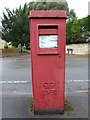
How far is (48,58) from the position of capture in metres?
6.11

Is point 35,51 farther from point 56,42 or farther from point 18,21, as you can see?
point 18,21

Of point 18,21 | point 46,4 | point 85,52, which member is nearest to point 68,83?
point 85,52

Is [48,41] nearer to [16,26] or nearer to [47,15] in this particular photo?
[47,15]

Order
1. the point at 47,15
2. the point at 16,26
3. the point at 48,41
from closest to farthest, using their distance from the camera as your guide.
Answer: the point at 47,15, the point at 48,41, the point at 16,26

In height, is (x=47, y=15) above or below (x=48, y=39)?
above

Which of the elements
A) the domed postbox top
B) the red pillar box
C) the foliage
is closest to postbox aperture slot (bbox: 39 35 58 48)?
the red pillar box

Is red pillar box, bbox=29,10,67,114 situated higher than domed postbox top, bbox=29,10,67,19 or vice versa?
domed postbox top, bbox=29,10,67,19

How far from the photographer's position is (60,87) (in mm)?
6207

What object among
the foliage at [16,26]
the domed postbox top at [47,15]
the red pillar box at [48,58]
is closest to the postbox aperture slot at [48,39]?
the red pillar box at [48,58]

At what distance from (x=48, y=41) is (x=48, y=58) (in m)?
0.30

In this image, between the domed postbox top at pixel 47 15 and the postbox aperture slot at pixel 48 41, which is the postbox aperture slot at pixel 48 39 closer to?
the postbox aperture slot at pixel 48 41

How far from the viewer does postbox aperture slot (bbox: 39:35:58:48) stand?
19.9 feet

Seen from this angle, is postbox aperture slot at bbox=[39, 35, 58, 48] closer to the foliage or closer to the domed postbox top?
the domed postbox top

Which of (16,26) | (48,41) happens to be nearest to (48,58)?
(48,41)
